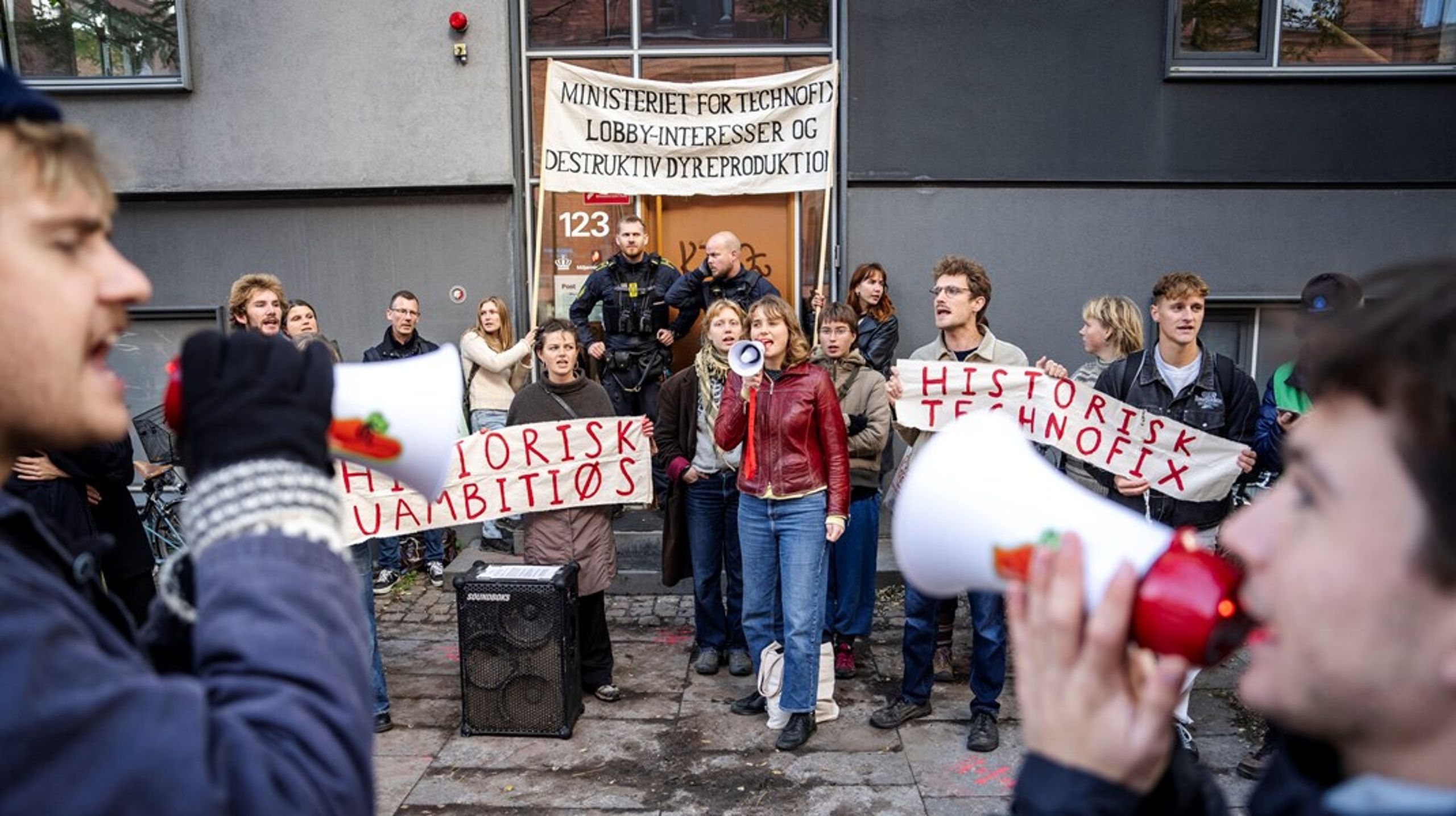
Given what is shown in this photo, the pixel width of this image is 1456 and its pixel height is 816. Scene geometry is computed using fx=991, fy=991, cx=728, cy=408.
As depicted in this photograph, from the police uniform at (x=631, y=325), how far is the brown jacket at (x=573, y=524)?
1.65 meters

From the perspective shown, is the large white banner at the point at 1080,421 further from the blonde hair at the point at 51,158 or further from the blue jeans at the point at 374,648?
the blonde hair at the point at 51,158

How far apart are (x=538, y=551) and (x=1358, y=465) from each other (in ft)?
16.2

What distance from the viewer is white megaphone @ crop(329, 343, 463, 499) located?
170cm

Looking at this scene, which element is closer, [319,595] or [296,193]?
[319,595]

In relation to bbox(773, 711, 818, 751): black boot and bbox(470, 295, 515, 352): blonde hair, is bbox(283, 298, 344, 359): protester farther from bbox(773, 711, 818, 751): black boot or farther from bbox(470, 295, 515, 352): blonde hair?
bbox(773, 711, 818, 751): black boot

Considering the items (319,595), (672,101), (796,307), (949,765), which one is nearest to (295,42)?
(672,101)

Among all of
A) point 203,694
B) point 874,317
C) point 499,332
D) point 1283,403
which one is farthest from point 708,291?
point 203,694

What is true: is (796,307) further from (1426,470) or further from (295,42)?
(1426,470)

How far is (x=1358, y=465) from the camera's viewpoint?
99cm

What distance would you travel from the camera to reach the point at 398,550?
296 inches

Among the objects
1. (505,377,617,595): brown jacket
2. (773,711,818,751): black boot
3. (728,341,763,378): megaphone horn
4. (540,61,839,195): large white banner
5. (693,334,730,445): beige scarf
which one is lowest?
(773,711,818,751): black boot

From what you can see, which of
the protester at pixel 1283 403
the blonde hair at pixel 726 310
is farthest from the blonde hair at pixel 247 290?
the protester at pixel 1283 403

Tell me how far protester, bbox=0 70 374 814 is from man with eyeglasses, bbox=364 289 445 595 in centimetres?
598

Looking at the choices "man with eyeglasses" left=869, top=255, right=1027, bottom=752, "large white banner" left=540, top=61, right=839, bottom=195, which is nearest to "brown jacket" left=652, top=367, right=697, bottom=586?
"man with eyeglasses" left=869, top=255, right=1027, bottom=752
